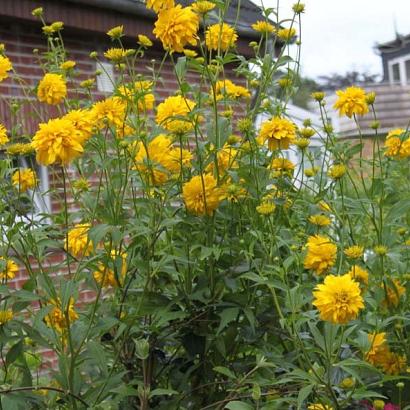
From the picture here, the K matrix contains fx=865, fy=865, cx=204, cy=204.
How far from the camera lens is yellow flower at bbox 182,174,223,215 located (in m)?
1.93

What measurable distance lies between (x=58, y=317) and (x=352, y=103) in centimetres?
95

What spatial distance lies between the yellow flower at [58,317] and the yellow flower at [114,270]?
10 cm

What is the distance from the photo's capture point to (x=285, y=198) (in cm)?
214

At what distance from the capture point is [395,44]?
25.5 meters

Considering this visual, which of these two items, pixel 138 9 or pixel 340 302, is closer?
pixel 340 302

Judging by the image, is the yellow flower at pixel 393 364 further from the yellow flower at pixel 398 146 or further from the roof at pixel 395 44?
the roof at pixel 395 44

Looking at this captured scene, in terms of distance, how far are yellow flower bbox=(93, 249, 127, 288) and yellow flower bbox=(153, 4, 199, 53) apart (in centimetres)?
50

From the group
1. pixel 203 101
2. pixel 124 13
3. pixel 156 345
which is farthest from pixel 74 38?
pixel 156 345

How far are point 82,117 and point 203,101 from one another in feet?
1.66

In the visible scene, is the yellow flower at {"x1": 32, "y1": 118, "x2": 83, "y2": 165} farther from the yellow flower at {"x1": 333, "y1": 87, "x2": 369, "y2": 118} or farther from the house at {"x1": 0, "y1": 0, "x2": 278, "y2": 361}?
the house at {"x1": 0, "y1": 0, "x2": 278, "y2": 361}

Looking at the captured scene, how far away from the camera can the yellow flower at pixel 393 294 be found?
83.7 inches

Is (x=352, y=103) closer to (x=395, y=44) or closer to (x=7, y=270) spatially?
(x=7, y=270)

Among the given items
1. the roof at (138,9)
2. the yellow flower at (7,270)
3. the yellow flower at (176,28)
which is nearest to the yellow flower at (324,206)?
the yellow flower at (176,28)

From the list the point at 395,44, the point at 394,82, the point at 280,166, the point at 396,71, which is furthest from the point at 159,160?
the point at 396,71
